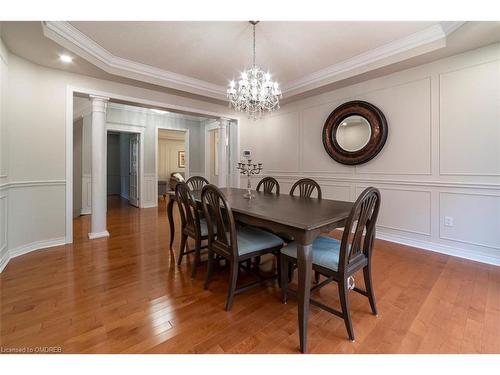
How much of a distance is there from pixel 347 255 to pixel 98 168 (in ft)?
11.6

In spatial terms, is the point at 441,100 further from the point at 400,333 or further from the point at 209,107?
the point at 209,107

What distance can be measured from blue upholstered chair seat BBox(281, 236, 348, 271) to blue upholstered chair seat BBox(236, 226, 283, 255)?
0.77 ft

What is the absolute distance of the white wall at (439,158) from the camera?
8.29 ft

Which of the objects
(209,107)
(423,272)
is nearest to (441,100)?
(423,272)

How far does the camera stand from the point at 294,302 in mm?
1823

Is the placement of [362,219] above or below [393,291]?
above

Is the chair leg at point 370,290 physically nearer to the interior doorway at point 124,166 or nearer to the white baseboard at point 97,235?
the white baseboard at point 97,235

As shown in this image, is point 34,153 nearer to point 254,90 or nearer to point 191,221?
point 191,221

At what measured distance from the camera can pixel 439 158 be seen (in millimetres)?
2861

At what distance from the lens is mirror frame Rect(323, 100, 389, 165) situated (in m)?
3.32

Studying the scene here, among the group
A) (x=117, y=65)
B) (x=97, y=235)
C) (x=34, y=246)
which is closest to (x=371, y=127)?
(x=117, y=65)

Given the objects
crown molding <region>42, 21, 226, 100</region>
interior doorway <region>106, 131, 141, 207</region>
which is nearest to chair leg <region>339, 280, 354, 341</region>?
crown molding <region>42, 21, 226, 100</region>

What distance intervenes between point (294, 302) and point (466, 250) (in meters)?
2.38
